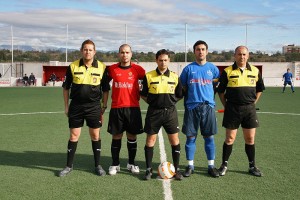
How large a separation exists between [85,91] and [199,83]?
168cm

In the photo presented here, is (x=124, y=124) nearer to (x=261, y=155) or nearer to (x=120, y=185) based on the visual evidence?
(x=120, y=185)

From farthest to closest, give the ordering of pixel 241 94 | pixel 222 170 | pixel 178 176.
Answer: pixel 222 170 < pixel 241 94 < pixel 178 176

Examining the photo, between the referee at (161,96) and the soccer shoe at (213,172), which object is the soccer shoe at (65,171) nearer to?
the referee at (161,96)

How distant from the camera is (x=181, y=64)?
40.5m

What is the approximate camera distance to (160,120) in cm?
503

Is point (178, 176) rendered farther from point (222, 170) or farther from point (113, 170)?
point (113, 170)

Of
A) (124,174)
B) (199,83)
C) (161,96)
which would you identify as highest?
(199,83)

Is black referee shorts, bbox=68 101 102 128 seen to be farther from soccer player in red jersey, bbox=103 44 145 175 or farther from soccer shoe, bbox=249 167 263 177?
soccer shoe, bbox=249 167 263 177

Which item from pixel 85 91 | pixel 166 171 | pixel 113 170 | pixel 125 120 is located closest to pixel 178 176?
pixel 166 171

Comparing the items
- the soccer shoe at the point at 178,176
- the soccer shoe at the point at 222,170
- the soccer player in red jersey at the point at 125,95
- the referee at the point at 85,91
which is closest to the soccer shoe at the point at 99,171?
the referee at the point at 85,91

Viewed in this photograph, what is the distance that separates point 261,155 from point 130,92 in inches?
111

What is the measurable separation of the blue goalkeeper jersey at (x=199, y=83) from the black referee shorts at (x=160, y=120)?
0.32 m

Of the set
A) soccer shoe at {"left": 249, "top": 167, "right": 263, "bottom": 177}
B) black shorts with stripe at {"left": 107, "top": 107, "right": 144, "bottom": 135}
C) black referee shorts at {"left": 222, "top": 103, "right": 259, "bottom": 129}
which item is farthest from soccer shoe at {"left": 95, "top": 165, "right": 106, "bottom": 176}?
soccer shoe at {"left": 249, "top": 167, "right": 263, "bottom": 177}

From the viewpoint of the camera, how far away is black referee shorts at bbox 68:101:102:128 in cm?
521
